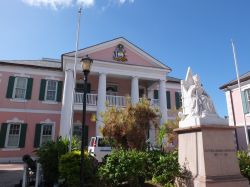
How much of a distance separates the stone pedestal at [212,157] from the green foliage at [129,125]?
275cm

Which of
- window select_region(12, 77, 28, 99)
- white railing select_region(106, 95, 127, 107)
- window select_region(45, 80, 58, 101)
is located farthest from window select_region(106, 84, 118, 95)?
window select_region(12, 77, 28, 99)

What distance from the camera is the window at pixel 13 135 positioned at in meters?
17.4

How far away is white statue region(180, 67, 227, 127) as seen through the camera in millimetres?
6520

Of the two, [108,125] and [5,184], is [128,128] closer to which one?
[108,125]

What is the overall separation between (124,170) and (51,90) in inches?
572

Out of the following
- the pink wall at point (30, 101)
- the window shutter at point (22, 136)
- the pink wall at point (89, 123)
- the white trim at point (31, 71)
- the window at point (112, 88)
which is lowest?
the window shutter at point (22, 136)

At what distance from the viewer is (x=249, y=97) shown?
18.1 meters

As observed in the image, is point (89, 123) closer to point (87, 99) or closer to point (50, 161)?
point (87, 99)

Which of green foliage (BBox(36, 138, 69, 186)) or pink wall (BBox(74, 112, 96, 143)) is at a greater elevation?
pink wall (BBox(74, 112, 96, 143))

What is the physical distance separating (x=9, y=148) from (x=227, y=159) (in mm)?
16028

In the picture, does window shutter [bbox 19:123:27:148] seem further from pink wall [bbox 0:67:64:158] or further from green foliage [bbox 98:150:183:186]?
green foliage [bbox 98:150:183:186]

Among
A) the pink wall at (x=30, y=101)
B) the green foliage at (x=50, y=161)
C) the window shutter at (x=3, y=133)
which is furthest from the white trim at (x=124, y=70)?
the green foliage at (x=50, y=161)

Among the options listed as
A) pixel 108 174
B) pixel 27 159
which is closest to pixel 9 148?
pixel 27 159

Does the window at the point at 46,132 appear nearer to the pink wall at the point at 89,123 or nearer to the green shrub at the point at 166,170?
the pink wall at the point at 89,123
